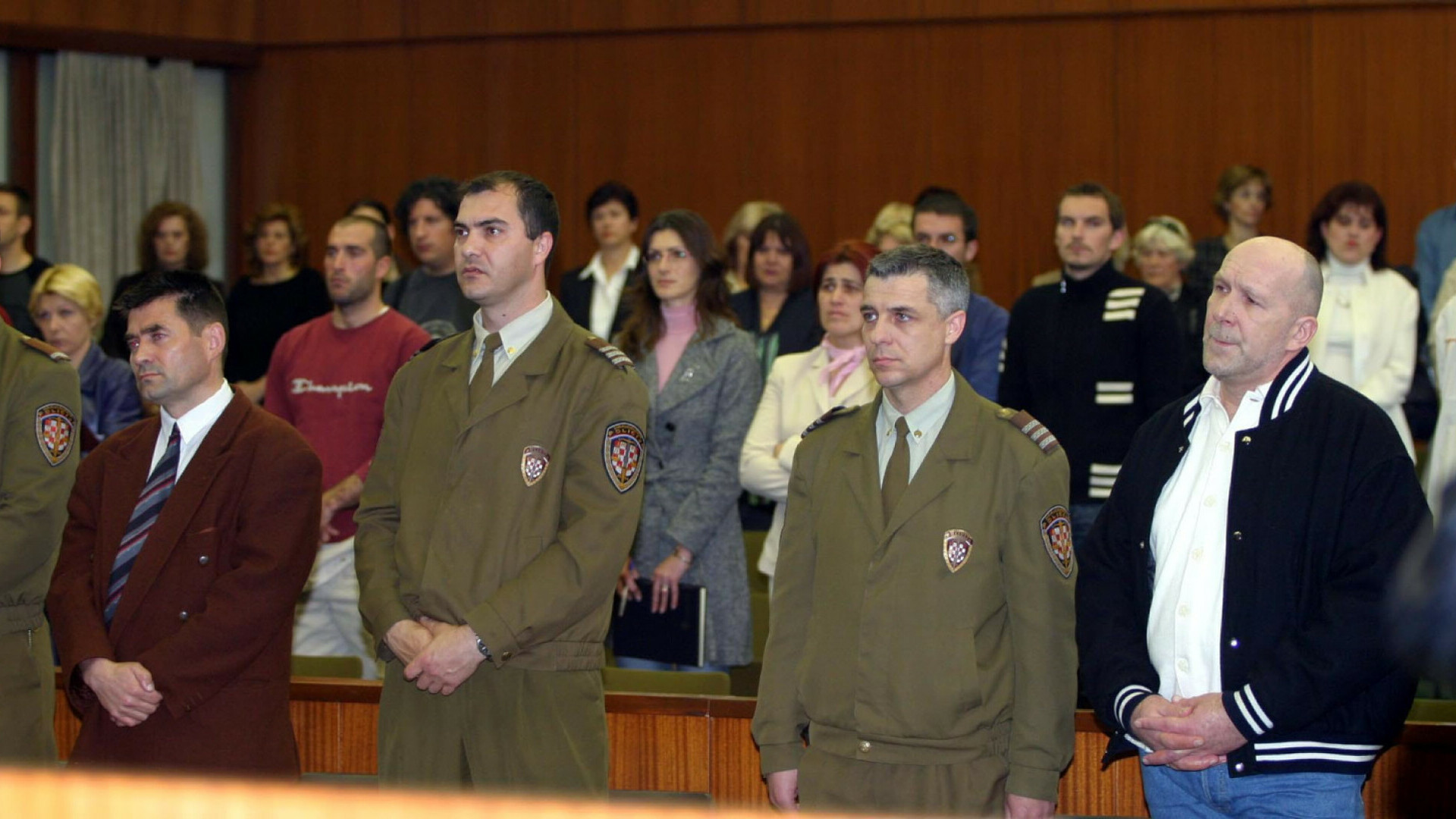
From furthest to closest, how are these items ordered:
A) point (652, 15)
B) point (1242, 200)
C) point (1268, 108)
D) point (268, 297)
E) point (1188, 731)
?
point (652, 15) → point (1268, 108) → point (1242, 200) → point (268, 297) → point (1188, 731)

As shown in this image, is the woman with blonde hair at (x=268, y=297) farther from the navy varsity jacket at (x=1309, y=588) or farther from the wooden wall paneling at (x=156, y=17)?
the navy varsity jacket at (x=1309, y=588)

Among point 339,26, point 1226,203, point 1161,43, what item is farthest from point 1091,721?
point 339,26

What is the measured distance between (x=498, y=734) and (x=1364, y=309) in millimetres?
3432

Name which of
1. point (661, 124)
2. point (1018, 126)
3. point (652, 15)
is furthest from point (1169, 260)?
point (652, 15)

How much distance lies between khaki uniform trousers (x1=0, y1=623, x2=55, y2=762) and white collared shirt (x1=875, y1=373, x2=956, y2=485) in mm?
1937

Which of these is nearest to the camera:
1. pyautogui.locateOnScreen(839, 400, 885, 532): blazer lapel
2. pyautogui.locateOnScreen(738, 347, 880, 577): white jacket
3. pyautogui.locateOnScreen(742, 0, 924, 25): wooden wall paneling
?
pyautogui.locateOnScreen(839, 400, 885, 532): blazer lapel

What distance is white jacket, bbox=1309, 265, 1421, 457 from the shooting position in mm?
4953

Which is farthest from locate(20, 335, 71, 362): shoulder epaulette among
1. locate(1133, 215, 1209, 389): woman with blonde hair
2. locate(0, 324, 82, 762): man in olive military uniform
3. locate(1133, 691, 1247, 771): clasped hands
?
locate(1133, 215, 1209, 389): woman with blonde hair

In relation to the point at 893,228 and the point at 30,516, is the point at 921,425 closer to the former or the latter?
the point at 30,516

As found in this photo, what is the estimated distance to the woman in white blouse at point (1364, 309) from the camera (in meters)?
4.98

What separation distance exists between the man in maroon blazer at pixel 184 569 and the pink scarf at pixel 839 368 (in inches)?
61.4

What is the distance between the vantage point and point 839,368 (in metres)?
4.23

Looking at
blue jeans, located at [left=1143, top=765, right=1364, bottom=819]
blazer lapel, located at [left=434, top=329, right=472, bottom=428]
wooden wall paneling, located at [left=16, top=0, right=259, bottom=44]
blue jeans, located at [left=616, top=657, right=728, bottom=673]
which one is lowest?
blue jeans, located at [left=616, top=657, right=728, bottom=673]

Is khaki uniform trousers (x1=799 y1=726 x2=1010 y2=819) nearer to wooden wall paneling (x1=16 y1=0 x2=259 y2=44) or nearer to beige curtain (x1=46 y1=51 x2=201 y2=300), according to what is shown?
beige curtain (x1=46 y1=51 x2=201 y2=300)
